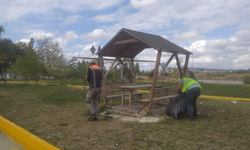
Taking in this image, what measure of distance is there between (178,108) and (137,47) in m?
3.51

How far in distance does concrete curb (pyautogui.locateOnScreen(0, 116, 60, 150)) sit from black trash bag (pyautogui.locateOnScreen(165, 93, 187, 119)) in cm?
336

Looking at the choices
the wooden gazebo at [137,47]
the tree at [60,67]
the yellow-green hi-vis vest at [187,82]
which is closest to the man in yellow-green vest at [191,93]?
the yellow-green hi-vis vest at [187,82]

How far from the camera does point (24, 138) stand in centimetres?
418

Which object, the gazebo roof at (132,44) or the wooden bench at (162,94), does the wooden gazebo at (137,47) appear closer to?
the gazebo roof at (132,44)

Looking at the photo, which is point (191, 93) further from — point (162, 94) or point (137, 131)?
point (137, 131)

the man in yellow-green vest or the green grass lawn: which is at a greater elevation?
the man in yellow-green vest

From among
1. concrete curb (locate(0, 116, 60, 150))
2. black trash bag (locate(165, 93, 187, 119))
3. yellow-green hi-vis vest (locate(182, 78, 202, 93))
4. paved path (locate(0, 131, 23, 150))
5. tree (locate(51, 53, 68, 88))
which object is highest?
tree (locate(51, 53, 68, 88))

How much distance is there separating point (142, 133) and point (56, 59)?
1167 cm

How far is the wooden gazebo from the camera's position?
6.10 meters

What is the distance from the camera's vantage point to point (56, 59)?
14.5 metres

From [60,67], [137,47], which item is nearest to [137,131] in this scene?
[137,47]

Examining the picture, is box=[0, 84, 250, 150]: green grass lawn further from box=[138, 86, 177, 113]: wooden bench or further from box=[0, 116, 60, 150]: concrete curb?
box=[138, 86, 177, 113]: wooden bench

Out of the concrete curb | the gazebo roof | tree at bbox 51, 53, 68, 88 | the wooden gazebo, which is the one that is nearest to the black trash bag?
the wooden gazebo

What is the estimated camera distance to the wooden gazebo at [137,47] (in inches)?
240
